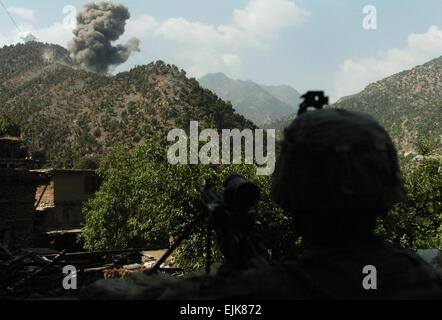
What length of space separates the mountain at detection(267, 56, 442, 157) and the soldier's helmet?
232 feet

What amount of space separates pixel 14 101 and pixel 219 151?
276 feet

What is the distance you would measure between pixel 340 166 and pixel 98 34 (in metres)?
123

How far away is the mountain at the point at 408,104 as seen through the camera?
7575cm

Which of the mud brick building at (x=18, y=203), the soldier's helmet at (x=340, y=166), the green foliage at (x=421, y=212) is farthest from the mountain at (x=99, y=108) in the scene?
the soldier's helmet at (x=340, y=166)

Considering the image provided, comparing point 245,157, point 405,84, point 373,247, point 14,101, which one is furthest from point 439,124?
point 14,101

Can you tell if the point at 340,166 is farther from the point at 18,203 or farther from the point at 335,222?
the point at 18,203

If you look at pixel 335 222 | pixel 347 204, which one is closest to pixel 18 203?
pixel 335 222

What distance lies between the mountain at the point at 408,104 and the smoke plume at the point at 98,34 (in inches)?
2447

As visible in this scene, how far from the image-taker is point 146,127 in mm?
65000

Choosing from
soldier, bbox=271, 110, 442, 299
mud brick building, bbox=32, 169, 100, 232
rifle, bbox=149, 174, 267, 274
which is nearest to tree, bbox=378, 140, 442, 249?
rifle, bbox=149, 174, 267, 274

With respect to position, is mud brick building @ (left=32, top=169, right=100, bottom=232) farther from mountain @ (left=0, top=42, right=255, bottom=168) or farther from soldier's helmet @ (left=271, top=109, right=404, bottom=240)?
soldier's helmet @ (left=271, top=109, right=404, bottom=240)

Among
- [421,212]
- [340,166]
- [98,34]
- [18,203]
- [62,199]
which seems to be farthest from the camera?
[98,34]

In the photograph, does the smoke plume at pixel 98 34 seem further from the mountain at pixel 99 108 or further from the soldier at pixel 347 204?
the soldier at pixel 347 204

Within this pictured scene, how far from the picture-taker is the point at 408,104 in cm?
9244
